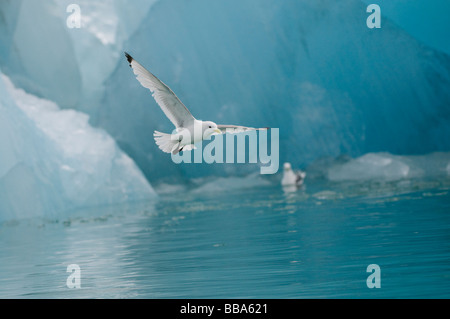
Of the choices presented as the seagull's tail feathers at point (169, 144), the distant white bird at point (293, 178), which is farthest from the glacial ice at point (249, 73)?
the seagull's tail feathers at point (169, 144)

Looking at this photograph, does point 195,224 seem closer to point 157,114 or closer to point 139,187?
point 139,187

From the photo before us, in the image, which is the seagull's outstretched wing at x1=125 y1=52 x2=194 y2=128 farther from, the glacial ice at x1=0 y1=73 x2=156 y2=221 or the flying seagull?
the glacial ice at x1=0 y1=73 x2=156 y2=221

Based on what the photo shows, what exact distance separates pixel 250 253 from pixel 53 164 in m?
12.2

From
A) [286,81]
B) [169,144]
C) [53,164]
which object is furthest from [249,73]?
[169,144]

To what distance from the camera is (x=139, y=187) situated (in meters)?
20.8

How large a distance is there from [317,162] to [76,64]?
425 inches

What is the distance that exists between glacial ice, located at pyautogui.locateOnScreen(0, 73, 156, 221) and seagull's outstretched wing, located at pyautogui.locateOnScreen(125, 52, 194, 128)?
866cm

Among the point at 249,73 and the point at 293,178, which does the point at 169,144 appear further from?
the point at 249,73

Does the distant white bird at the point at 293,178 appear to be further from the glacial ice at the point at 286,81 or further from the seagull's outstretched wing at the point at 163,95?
the seagull's outstretched wing at the point at 163,95

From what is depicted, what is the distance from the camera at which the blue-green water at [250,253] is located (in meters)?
4.75

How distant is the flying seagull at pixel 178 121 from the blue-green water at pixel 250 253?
1.26 metres

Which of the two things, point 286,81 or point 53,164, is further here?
point 286,81

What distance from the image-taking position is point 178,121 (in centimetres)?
725

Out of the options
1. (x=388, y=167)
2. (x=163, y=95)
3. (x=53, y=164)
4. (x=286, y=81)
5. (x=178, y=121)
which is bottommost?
(x=178, y=121)
